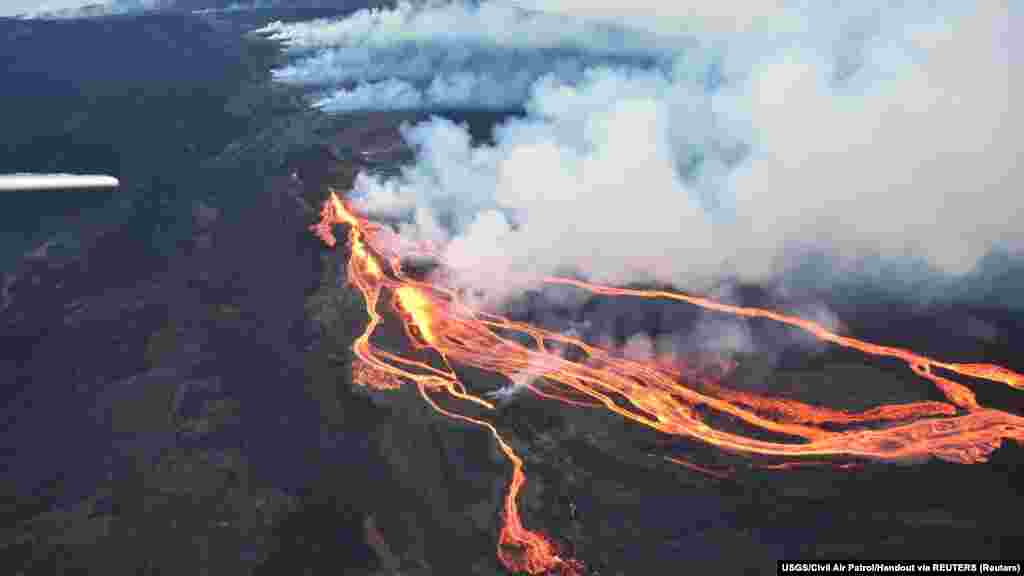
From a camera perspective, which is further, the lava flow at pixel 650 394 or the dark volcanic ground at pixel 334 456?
the lava flow at pixel 650 394

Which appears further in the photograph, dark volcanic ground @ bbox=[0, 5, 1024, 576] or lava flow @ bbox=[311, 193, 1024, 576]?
lava flow @ bbox=[311, 193, 1024, 576]

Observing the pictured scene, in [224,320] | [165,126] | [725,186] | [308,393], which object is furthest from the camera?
[165,126]

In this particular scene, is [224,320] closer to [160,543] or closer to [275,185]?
[160,543]

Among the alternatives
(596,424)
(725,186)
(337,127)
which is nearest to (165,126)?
(337,127)

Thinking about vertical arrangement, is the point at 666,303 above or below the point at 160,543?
above

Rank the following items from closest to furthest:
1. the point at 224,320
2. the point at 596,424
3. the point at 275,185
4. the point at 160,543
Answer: the point at 160,543 < the point at 596,424 < the point at 224,320 < the point at 275,185
